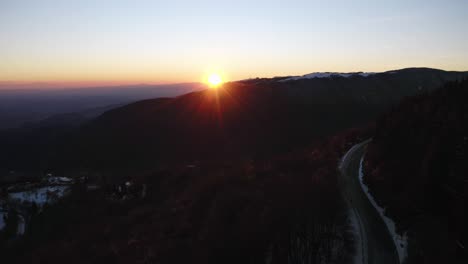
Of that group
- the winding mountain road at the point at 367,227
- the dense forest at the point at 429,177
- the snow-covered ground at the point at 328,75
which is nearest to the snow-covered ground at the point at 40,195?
the winding mountain road at the point at 367,227

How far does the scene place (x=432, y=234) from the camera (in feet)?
65.4

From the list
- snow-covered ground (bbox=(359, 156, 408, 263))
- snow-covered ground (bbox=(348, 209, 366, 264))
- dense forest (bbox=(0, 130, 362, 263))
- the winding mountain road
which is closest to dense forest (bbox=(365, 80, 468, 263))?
snow-covered ground (bbox=(359, 156, 408, 263))

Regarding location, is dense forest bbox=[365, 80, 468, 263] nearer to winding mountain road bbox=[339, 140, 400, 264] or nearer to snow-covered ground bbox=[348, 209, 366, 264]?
winding mountain road bbox=[339, 140, 400, 264]

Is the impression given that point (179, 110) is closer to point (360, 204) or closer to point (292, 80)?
point (292, 80)

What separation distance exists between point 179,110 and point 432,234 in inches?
4772

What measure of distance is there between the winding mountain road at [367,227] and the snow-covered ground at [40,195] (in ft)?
198

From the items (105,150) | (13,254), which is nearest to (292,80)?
(105,150)

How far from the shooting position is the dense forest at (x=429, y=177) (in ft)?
63.3

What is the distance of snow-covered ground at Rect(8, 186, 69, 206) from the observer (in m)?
60.6

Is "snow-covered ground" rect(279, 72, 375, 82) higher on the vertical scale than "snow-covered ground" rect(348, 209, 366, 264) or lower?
higher

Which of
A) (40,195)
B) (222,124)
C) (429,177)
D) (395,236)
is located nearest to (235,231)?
(395,236)

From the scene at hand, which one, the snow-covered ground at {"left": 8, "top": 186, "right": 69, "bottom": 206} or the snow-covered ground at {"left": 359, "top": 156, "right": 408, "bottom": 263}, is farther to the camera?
the snow-covered ground at {"left": 8, "top": 186, "right": 69, "bottom": 206}

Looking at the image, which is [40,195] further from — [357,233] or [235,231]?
[357,233]

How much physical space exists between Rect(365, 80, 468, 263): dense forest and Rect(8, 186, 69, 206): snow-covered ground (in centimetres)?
6308
